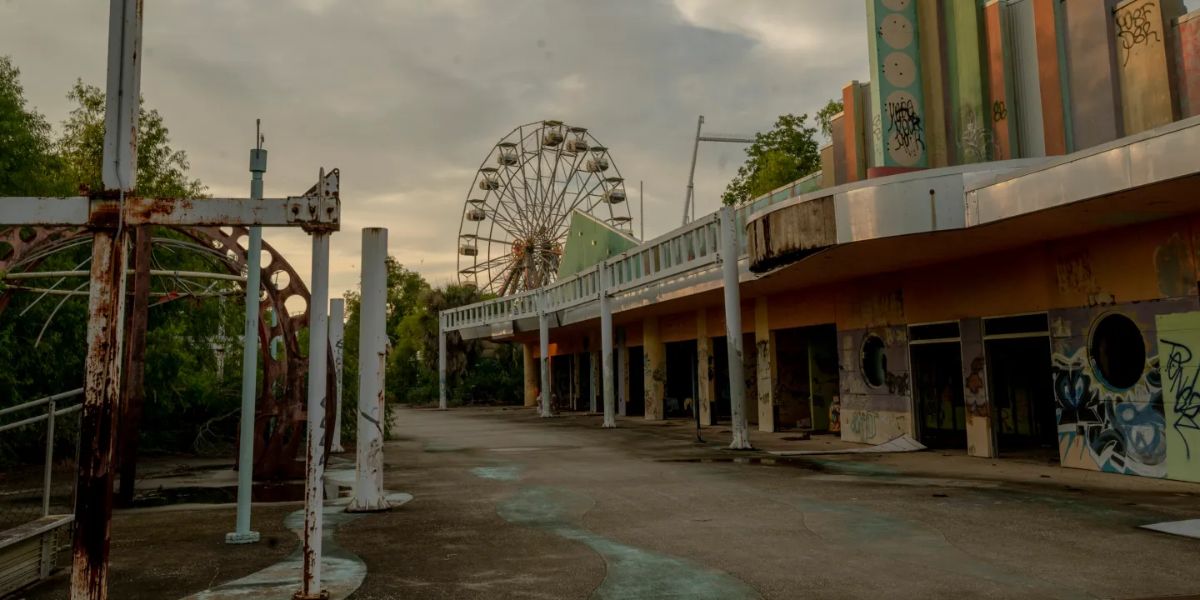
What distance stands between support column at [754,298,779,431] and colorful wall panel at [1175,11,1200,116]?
11.8m

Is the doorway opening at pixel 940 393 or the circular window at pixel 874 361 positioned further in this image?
the circular window at pixel 874 361

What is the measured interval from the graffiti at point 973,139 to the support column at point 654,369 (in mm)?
15715

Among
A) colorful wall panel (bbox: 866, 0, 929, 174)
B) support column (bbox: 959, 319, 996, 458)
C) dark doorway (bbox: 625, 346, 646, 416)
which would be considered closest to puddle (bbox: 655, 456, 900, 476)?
support column (bbox: 959, 319, 996, 458)

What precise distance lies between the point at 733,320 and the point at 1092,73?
7783mm

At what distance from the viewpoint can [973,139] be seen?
625 inches

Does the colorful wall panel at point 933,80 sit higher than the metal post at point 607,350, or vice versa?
the colorful wall panel at point 933,80

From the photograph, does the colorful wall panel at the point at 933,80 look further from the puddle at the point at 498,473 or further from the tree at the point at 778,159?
the tree at the point at 778,159

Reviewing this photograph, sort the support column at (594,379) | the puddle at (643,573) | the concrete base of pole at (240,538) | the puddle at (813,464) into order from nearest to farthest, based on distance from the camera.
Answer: the puddle at (643,573) < the concrete base of pole at (240,538) < the puddle at (813,464) < the support column at (594,379)

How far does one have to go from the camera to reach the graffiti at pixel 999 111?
1538 centimetres

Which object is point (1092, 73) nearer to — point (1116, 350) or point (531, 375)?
point (1116, 350)

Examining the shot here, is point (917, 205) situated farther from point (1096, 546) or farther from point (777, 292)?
point (777, 292)

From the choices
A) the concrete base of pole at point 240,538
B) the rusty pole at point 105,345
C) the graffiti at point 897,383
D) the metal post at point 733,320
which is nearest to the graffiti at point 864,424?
the graffiti at point 897,383

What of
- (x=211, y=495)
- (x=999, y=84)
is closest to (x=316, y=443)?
(x=211, y=495)

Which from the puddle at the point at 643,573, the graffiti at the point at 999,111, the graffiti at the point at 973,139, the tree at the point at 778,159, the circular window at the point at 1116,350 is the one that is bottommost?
the puddle at the point at 643,573
